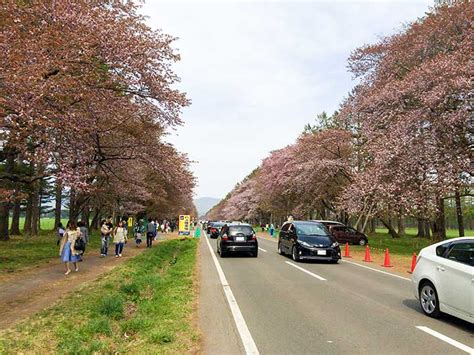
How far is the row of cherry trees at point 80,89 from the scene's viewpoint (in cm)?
1003

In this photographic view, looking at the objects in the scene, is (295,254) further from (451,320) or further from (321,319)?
(321,319)

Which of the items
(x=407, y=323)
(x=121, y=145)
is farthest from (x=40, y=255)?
(x=407, y=323)

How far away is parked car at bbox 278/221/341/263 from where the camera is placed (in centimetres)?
1697

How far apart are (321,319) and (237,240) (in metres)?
11.9

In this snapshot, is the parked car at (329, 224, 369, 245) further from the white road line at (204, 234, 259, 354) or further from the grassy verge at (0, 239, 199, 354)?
the grassy verge at (0, 239, 199, 354)

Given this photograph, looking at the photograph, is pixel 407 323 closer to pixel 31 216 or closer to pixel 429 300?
pixel 429 300

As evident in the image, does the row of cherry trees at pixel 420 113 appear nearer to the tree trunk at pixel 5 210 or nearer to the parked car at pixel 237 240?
the parked car at pixel 237 240

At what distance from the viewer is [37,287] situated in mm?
11367

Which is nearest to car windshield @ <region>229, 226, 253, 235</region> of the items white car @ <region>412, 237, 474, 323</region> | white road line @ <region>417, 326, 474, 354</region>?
white car @ <region>412, 237, 474, 323</region>

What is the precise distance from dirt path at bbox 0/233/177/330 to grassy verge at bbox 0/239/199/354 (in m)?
0.46

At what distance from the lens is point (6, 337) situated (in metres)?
6.40

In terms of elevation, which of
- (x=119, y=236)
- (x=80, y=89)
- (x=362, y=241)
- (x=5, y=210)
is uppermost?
(x=80, y=89)

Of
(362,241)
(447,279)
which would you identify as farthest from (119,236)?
(362,241)

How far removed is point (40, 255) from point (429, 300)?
17.6 meters
